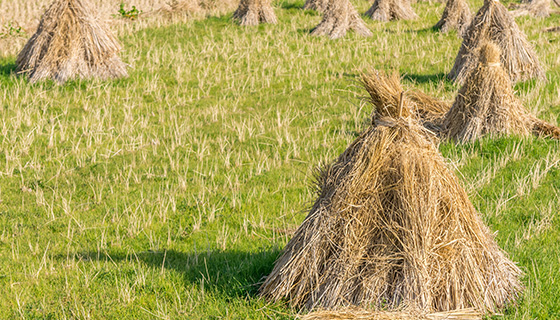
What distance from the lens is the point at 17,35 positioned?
57.3ft

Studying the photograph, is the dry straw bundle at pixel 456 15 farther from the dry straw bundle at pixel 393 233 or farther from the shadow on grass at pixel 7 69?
the dry straw bundle at pixel 393 233

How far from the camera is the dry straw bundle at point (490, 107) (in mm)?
8844

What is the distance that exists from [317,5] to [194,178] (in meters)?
15.8

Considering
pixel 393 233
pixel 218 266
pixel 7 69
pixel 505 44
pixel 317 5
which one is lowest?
pixel 7 69

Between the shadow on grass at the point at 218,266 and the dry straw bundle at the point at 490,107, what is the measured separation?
4513 mm

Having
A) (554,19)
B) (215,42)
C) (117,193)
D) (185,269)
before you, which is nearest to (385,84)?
(185,269)

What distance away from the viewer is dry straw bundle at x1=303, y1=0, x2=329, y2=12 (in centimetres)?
2255

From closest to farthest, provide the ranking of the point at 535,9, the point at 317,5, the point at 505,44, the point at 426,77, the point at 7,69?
1. the point at 505,44
2. the point at 426,77
3. the point at 7,69
4. the point at 535,9
5. the point at 317,5

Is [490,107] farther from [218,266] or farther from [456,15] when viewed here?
[456,15]

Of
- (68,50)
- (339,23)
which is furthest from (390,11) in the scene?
(68,50)

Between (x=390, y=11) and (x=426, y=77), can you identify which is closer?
(x=426, y=77)

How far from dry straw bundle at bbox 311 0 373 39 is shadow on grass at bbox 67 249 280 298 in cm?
1317

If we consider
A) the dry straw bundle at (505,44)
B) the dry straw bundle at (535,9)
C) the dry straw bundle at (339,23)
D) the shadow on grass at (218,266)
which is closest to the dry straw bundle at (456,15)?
the dry straw bundle at (339,23)

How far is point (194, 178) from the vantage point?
8.24 metres
